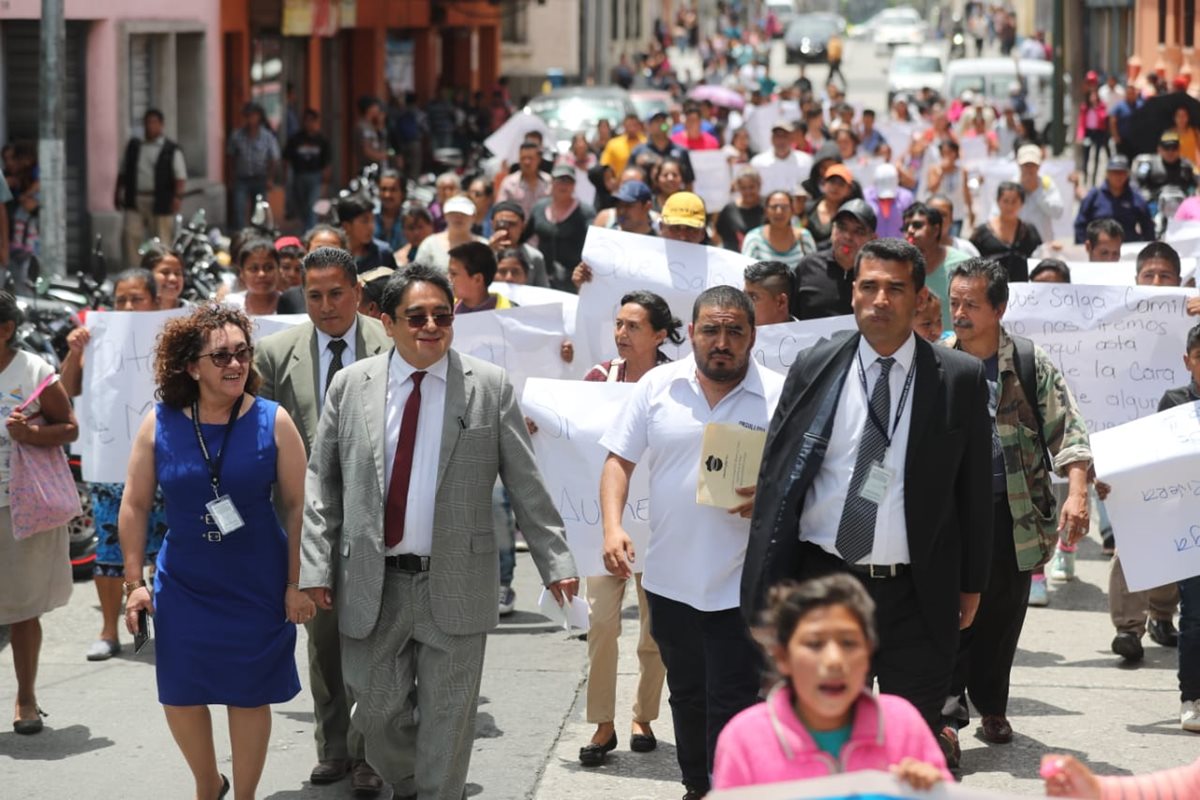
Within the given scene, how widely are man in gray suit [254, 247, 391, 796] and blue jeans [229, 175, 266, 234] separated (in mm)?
18481

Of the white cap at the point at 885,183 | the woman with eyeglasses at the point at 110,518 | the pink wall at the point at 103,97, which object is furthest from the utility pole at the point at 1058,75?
the woman with eyeglasses at the point at 110,518

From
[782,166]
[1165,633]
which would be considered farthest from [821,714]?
[782,166]

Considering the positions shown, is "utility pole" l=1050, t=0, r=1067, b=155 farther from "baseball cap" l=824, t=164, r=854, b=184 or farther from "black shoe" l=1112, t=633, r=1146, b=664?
"black shoe" l=1112, t=633, r=1146, b=664

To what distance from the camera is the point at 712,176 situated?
2225cm

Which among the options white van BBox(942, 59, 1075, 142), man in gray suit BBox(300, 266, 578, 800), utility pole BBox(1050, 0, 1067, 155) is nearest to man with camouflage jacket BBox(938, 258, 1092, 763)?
man in gray suit BBox(300, 266, 578, 800)

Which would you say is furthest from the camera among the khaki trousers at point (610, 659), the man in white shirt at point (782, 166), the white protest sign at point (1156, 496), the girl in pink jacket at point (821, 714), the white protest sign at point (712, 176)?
the white protest sign at point (712, 176)

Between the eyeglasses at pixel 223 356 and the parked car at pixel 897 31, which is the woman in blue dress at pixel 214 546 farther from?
the parked car at pixel 897 31

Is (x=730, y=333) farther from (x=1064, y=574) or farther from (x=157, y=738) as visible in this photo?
(x=1064, y=574)

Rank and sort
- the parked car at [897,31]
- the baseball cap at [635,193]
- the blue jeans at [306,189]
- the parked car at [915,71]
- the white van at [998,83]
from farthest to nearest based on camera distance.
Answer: the parked car at [897,31] < the parked car at [915,71] < the white van at [998,83] < the blue jeans at [306,189] < the baseball cap at [635,193]

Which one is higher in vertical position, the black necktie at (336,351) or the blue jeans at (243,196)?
the blue jeans at (243,196)

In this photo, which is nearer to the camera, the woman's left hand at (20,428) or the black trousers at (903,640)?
the black trousers at (903,640)

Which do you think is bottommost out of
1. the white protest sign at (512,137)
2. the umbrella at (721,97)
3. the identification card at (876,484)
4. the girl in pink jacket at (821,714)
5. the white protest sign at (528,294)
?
the girl in pink jacket at (821,714)

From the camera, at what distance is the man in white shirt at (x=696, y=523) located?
6.80m

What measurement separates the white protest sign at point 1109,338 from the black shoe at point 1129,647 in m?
1.52
